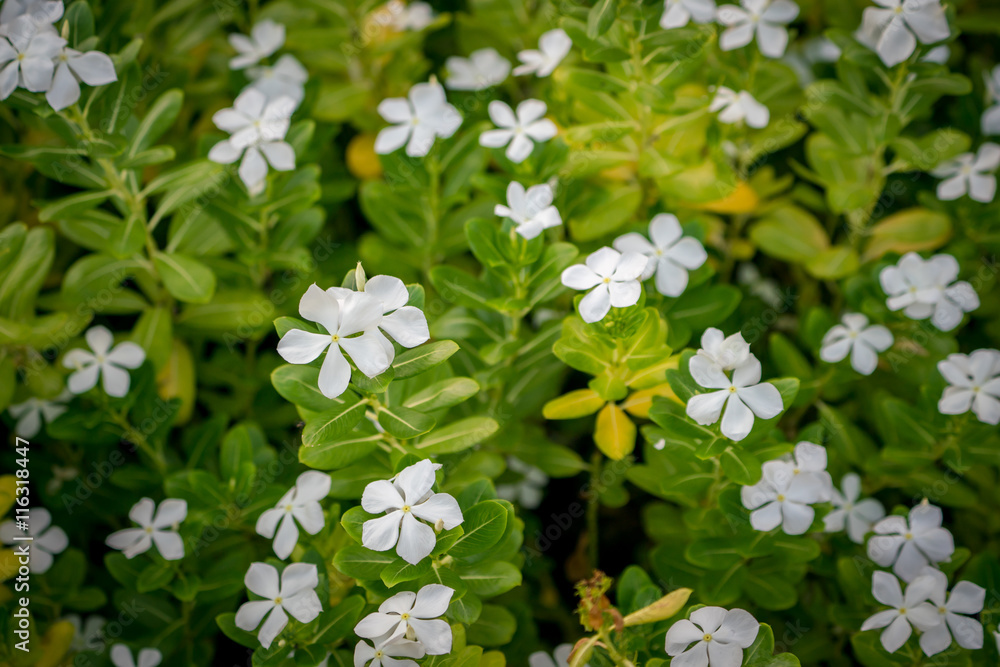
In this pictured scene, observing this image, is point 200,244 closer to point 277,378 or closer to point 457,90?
point 277,378

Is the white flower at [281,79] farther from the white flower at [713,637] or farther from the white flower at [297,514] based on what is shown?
the white flower at [713,637]

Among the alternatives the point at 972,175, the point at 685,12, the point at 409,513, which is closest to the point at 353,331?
the point at 409,513

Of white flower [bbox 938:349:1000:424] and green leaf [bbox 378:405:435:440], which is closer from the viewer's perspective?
green leaf [bbox 378:405:435:440]

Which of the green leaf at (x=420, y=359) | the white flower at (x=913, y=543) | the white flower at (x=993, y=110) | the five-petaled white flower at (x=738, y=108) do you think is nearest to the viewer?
the green leaf at (x=420, y=359)

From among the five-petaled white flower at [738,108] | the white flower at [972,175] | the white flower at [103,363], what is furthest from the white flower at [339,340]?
the white flower at [972,175]

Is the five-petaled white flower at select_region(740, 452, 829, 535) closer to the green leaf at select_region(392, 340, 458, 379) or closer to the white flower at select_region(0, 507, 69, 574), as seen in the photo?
the green leaf at select_region(392, 340, 458, 379)

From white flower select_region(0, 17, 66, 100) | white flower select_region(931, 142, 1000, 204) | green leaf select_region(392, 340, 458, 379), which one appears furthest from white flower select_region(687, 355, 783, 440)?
white flower select_region(0, 17, 66, 100)
